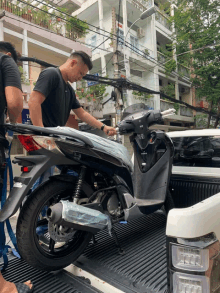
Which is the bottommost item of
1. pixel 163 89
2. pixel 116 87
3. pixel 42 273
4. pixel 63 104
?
pixel 42 273

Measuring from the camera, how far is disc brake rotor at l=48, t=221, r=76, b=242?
4.70 ft

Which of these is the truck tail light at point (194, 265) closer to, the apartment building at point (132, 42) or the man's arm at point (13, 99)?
the man's arm at point (13, 99)

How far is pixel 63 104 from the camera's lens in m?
2.10

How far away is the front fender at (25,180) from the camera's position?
127 centimetres

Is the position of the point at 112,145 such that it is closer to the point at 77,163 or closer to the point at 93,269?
the point at 77,163

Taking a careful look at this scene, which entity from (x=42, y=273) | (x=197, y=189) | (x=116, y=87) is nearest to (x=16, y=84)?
(x=42, y=273)

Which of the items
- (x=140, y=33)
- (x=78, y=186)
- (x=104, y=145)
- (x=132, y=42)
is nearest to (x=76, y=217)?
(x=78, y=186)

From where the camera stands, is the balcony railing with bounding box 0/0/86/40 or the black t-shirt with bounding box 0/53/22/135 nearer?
the black t-shirt with bounding box 0/53/22/135

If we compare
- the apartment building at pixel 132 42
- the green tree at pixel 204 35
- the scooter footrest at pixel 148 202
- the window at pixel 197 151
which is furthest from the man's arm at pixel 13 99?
the green tree at pixel 204 35

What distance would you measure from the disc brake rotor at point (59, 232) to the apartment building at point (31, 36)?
275 inches

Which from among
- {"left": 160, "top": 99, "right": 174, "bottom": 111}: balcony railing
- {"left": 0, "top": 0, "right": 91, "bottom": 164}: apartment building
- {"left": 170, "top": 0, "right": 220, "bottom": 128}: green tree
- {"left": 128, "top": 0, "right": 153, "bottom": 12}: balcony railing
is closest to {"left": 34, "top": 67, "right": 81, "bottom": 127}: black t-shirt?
{"left": 0, "top": 0, "right": 91, "bottom": 164}: apartment building

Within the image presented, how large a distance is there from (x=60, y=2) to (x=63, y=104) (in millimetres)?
13783

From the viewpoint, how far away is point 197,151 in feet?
7.89

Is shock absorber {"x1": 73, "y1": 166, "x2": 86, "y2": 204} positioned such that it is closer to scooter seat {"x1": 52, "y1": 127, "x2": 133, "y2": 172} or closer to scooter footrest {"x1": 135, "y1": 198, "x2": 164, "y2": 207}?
scooter seat {"x1": 52, "y1": 127, "x2": 133, "y2": 172}
